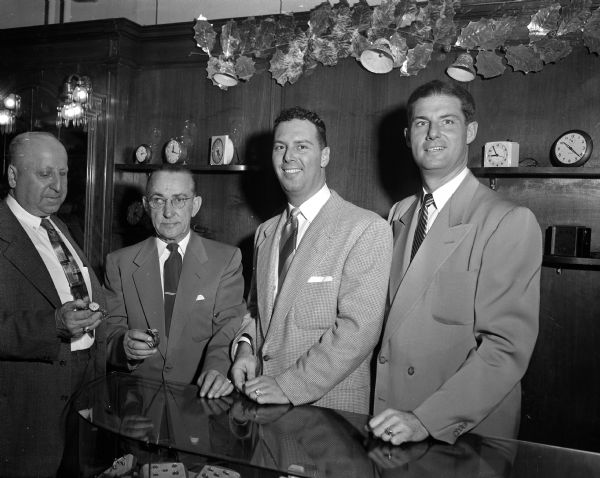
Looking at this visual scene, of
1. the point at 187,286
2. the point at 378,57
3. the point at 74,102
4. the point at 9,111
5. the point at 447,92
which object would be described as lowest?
the point at 187,286

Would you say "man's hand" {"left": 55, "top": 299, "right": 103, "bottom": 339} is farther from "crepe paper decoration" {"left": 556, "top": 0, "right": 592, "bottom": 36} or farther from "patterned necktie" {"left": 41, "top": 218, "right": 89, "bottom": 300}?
"crepe paper decoration" {"left": 556, "top": 0, "right": 592, "bottom": 36}

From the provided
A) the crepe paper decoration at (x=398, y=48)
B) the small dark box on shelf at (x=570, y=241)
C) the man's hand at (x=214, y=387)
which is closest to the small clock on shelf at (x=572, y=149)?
the small dark box on shelf at (x=570, y=241)

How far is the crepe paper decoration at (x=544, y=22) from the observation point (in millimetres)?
2965

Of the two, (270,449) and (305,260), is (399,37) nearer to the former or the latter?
(305,260)

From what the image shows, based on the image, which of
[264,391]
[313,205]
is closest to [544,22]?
[313,205]

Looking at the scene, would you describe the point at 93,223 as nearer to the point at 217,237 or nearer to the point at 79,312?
the point at 217,237

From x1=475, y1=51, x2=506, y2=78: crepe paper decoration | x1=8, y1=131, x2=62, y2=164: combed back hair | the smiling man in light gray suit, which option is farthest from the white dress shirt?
x1=475, y1=51, x2=506, y2=78: crepe paper decoration

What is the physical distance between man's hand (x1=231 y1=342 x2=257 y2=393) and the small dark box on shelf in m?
1.89

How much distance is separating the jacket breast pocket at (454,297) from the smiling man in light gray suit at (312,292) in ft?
0.64

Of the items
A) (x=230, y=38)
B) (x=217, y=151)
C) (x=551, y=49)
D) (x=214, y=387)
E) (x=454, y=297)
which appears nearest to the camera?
(x=214, y=387)

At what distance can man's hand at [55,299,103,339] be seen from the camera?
213 cm

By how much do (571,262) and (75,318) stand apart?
249 cm

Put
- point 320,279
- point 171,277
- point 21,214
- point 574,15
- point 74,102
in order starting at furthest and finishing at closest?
1. point 74,102
2. point 574,15
3. point 171,277
4. point 21,214
5. point 320,279

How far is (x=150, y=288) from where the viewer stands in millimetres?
2471
